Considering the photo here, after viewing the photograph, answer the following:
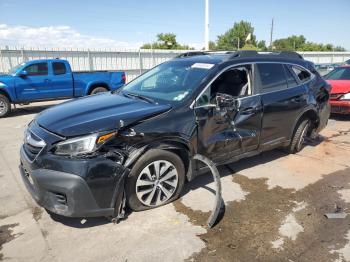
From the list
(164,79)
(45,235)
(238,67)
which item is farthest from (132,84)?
(45,235)

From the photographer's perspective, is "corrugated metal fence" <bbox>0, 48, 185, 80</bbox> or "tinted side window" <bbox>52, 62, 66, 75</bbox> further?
"corrugated metal fence" <bbox>0, 48, 185, 80</bbox>

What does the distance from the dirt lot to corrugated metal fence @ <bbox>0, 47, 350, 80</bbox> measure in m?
12.3

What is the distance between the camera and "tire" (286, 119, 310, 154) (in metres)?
5.65

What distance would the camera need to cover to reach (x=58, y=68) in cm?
1127

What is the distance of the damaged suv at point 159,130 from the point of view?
3.17 meters

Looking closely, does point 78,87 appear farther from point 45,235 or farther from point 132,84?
point 45,235

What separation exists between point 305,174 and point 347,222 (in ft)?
4.74

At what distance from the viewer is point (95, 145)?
318cm

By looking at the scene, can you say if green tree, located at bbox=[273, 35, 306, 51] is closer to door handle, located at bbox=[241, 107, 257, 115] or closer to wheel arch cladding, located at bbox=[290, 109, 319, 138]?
wheel arch cladding, located at bbox=[290, 109, 319, 138]

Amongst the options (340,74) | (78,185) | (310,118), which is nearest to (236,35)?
(340,74)

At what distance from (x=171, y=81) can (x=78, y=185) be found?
2.04 m

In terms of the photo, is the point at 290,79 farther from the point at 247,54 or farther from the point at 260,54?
the point at 247,54

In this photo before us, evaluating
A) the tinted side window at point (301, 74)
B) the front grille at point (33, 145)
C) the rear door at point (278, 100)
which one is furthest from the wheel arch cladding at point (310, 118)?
the front grille at point (33, 145)

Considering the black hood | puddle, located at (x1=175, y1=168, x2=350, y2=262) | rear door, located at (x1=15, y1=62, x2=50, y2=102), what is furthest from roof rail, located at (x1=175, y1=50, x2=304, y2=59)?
rear door, located at (x1=15, y1=62, x2=50, y2=102)
